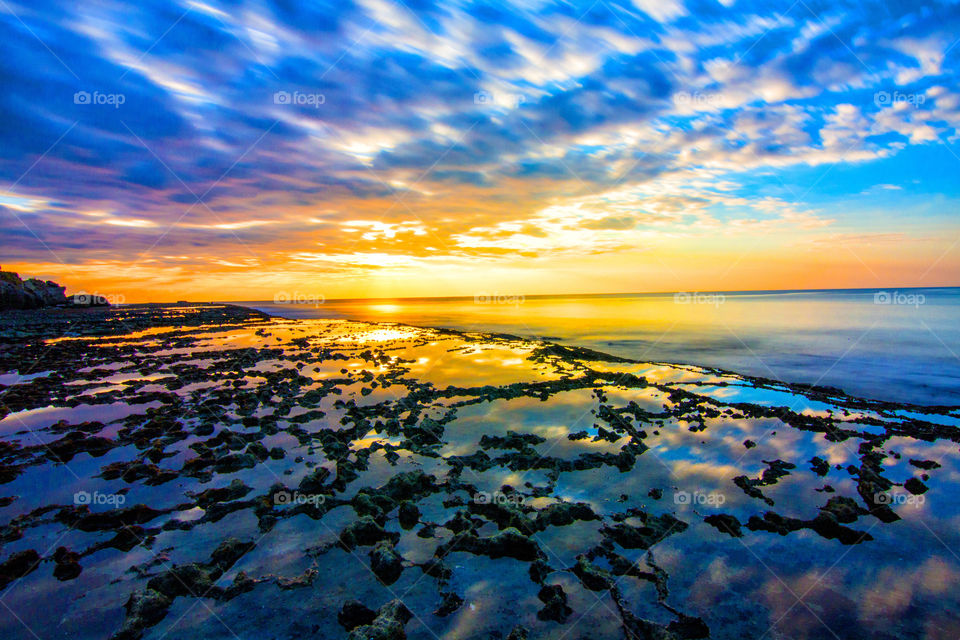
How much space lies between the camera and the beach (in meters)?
4.67

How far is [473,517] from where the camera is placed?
6.65 m

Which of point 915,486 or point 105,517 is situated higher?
point 105,517

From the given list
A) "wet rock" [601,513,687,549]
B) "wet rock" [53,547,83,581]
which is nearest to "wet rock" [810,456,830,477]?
"wet rock" [601,513,687,549]

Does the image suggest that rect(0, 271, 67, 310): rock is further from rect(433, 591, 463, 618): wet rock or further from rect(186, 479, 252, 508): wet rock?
rect(433, 591, 463, 618): wet rock

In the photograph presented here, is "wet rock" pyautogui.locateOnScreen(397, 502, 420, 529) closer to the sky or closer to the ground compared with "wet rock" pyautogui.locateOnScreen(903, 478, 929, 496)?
closer to the sky

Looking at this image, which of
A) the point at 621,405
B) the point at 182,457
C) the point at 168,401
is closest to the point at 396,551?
the point at 182,457

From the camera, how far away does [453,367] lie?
68.6 feet

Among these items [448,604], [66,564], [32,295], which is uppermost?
[32,295]

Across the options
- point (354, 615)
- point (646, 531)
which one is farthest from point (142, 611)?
point (646, 531)

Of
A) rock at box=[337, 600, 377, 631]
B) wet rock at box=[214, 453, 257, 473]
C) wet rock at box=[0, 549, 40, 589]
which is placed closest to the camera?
rock at box=[337, 600, 377, 631]

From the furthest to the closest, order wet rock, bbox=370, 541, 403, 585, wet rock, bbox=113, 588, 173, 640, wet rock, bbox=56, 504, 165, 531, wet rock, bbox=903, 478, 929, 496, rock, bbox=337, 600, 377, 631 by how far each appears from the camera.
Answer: wet rock, bbox=903, 478, 929, 496
wet rock, bbox=56, 504, 165, 531
wet rock, bbox=370, 541, 403, 585
rock, bbox=337, 600, 377, 631
wet rock, bbox=113, 588, 173, 640

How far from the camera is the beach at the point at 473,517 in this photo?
15.3ft

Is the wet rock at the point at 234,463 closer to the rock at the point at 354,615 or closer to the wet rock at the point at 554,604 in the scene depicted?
the rock at the point at 354,615

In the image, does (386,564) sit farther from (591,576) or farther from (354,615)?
(591,576)
